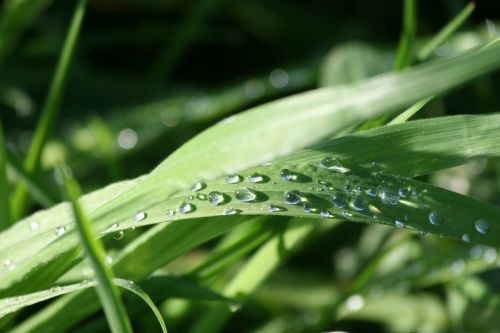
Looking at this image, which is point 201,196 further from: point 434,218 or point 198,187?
point 434,218

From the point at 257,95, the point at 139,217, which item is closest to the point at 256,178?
the point at 139,217

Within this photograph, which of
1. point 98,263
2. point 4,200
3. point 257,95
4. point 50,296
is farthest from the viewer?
point 257,95

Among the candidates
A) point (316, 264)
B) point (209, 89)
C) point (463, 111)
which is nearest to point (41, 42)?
point (209, 89)

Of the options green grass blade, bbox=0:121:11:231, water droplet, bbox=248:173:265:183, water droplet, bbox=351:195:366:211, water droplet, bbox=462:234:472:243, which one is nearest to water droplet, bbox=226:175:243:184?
water droplet, bbox=248:173:265:183

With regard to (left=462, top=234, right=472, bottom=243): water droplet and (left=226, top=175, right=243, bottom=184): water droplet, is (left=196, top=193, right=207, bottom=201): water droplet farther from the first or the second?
(left=462, top=234, right=472, bottom=243): water droplet

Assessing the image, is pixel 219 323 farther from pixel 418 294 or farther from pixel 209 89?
A: pixel 209 89

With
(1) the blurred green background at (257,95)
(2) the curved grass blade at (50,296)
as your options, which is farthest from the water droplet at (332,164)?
(1) the blurred green background at (257,95)
